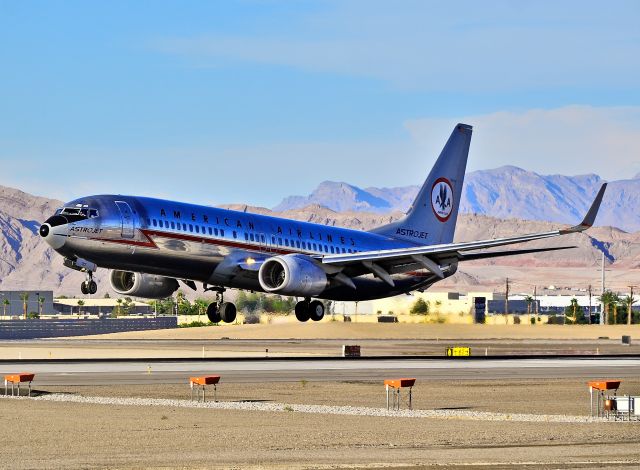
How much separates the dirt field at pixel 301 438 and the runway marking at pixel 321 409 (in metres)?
1.26

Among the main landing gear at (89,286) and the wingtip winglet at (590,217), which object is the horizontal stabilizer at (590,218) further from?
the main landing gear at (89,286)

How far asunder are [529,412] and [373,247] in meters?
32.9

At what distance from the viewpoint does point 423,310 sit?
164000mm

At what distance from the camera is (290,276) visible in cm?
7031

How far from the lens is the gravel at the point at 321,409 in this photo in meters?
46.5

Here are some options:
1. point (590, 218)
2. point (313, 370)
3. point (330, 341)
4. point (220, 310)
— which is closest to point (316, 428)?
point (590, 218)

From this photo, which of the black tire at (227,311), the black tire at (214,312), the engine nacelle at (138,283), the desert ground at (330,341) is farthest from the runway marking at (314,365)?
the desert ground at (330,341)

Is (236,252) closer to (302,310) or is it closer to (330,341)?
(302,310)

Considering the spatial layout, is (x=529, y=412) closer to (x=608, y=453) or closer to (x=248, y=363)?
(x=608, y=453)

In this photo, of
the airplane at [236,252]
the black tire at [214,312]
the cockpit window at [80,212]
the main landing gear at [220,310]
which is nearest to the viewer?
the cockpit window at [80,212]

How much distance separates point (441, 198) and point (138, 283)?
27886mm

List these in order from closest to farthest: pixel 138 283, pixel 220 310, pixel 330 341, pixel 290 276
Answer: pixel 290 276 < pixel 138 283 < pixel 220 310 < pixel 330 341

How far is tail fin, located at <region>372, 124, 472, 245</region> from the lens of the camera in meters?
88.6

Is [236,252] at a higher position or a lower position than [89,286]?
higher
